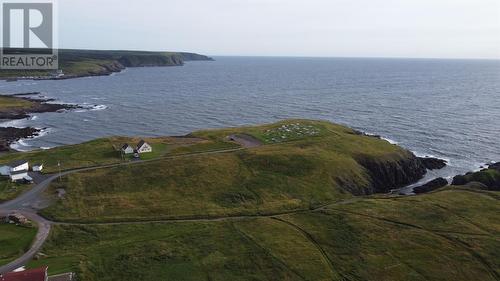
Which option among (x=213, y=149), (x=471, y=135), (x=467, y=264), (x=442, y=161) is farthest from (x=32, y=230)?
(x=471, y=135)

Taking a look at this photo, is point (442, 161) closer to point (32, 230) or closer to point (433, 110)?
point (433, 110)

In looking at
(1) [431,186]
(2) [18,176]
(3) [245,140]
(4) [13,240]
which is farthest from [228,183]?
(1) [431,186]

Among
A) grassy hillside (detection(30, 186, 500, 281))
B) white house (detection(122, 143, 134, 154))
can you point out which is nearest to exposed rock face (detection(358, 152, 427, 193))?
grassy hillside (detection(30, 186, 500, 281))

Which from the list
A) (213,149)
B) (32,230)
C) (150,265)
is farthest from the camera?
(213,149)

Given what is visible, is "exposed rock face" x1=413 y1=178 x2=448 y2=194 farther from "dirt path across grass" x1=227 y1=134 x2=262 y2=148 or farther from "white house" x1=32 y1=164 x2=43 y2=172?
"white house" x1=32 y1=164 x2=43 y2=172

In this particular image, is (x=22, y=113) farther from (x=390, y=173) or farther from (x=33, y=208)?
(x=390, y=173)
